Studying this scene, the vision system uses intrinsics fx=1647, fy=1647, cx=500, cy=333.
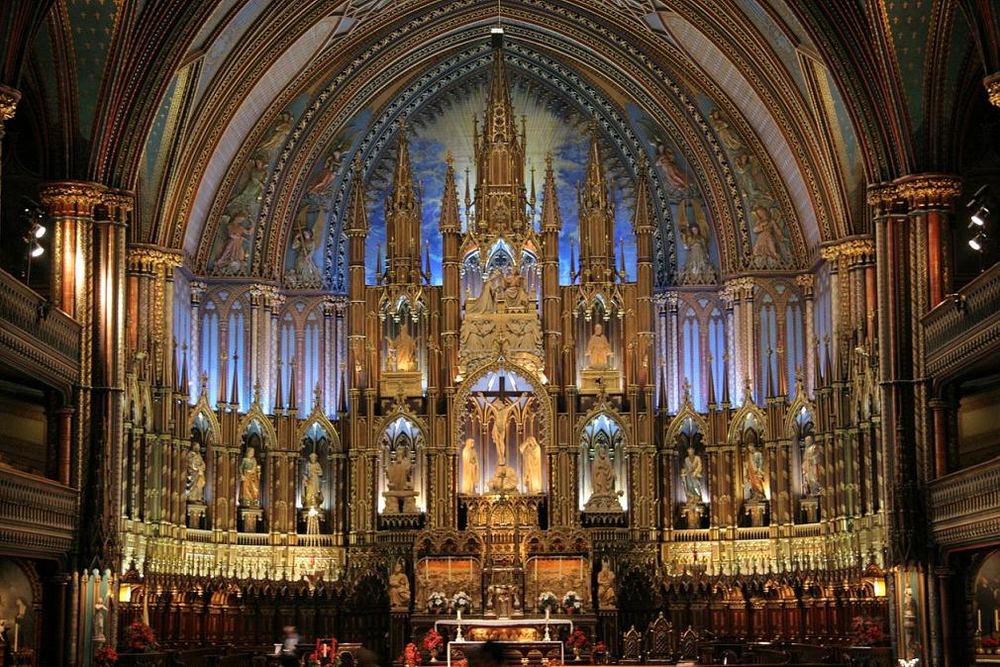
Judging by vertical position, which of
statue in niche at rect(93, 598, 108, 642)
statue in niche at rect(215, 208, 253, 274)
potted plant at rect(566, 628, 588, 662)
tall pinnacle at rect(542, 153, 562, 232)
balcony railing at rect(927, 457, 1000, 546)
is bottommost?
potted plant at rect(566, 628, 588, 662)

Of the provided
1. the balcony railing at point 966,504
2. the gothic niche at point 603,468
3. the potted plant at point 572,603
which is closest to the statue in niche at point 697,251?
A: the gothic niche at point 603,468

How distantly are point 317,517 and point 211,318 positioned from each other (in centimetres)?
638

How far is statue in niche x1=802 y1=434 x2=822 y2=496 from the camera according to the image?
42.8 meters

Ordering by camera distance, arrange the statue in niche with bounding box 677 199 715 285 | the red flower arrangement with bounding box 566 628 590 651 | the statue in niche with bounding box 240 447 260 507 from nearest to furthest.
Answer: the red flower arrangement with bounding box 566 628 590 651 → the statue in niche with bounding box 240 447 260 507 → the statue in niche with bounding box 677 199 715 285

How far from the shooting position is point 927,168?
35688 mm

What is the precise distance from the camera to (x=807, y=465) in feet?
143

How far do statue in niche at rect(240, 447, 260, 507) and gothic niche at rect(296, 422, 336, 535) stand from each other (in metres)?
1.37

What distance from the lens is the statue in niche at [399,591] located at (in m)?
44.2

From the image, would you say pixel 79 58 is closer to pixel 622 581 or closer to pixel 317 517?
pixel 317 517

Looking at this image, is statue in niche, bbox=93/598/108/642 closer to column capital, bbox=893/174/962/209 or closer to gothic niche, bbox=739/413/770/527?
gothic niche, bbox=739/413/770/527

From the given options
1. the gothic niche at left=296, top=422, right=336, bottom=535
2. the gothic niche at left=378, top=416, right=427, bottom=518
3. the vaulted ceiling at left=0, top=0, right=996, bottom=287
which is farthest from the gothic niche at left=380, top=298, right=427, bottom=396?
the vaulted ceiling at left=0, top=0, right=996, bottom=287

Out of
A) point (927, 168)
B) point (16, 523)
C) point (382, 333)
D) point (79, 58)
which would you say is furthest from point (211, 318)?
point (927, 168)

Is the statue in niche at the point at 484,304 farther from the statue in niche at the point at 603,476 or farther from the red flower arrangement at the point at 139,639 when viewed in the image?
the red flower arrangement at the point at 139,639

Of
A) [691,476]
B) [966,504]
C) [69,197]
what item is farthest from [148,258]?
[966,504]
